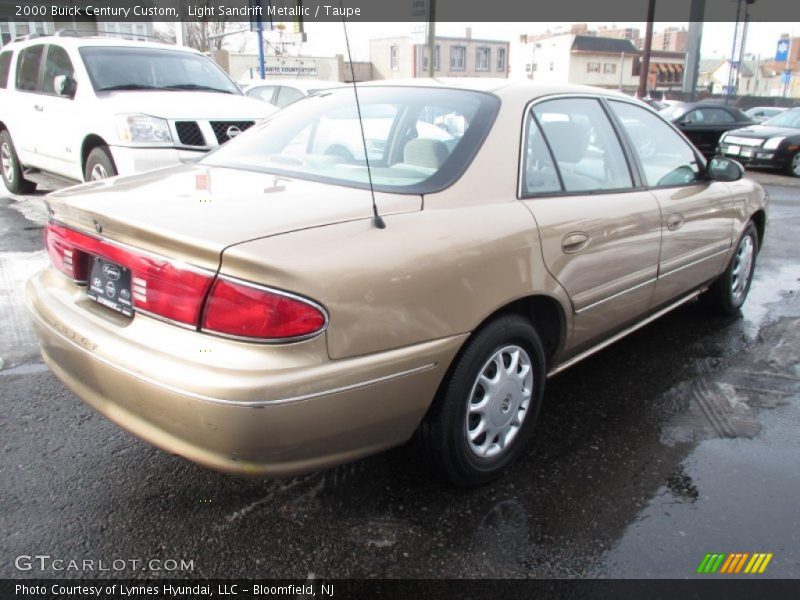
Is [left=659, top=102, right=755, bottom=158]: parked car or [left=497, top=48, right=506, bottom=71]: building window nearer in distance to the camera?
[left=659, top=102, right=755, bottom=158]: parked car

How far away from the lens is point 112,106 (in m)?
5.98

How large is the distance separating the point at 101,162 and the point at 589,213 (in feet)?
16.2

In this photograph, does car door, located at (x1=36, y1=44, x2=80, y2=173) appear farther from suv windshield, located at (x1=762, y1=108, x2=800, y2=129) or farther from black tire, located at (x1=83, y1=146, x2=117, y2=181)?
suv windshield, located at (x1=762, y1=108, x2=800, y2=129)

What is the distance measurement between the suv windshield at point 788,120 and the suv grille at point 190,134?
12975 mm

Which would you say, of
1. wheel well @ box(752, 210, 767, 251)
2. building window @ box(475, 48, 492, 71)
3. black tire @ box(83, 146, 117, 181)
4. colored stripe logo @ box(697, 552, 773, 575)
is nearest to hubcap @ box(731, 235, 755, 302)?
wheel well @ box(752, 210, 767, 251)

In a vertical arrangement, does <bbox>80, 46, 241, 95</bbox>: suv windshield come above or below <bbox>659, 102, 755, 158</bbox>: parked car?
above

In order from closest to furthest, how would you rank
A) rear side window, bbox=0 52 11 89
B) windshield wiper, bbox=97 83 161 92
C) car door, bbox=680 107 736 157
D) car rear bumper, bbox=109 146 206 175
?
car rear bumper, bbox=109 146 206 175 → windshield wiper, bbox=97 83 161 92 → rear side window, bbox=0 52 11 89 → car door, bbox=680 107 736 157

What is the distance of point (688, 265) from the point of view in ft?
12.0

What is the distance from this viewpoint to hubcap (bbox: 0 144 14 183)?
8155 mm

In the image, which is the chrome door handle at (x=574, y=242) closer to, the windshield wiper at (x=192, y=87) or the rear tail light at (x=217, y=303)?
the rear tail light at (x=217, y=303)

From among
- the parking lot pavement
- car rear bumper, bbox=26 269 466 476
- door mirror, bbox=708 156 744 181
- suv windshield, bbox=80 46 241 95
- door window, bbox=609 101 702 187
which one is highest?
suv windshield, bbox=80 46 241 95

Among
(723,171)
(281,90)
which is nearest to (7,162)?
(281,90)

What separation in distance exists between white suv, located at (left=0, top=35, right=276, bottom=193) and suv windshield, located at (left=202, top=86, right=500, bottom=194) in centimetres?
308

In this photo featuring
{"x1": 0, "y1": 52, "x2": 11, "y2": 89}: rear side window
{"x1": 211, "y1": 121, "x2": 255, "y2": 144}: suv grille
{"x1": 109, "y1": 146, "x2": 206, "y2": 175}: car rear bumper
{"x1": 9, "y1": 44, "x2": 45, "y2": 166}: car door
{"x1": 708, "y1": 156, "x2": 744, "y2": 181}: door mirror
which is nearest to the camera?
{"x1": 708, "y1": 156, "x2": 744, "y2": 181}: door mirror
